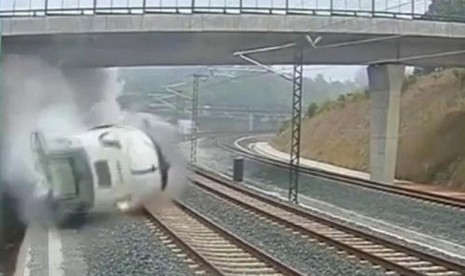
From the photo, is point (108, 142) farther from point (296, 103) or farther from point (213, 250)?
point (296, 103)

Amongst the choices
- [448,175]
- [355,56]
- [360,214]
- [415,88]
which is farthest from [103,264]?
[415,88]

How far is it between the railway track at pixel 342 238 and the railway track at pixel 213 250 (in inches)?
28.7

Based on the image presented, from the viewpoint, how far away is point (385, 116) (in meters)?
28.2

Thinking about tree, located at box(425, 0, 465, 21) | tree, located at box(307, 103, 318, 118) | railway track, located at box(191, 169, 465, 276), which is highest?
tree, located at box(425, 0, 465, 21)

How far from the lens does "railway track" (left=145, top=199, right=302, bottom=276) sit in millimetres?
9484

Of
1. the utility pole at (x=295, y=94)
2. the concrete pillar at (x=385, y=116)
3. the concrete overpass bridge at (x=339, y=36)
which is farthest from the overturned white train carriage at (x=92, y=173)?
the concrete pillar at (x=385, y=116)

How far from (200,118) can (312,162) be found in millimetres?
32881

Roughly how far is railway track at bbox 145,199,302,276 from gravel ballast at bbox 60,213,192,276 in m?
0.23

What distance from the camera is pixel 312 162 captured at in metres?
39.3

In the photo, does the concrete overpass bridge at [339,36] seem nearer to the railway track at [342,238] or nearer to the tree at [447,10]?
the tree at [447,10]

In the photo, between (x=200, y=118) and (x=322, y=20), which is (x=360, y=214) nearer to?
(x=322, y=20)

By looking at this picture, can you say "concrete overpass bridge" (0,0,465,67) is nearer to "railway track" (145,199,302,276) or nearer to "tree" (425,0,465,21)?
"tree" (425,0,465,21)

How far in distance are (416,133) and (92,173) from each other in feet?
108

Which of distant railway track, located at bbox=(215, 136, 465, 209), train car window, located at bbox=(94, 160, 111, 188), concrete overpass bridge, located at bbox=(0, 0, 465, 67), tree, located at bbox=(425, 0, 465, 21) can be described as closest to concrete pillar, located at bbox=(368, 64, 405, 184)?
concrete overpass bridge, located at bbox=(0, 0, 465, 67)
